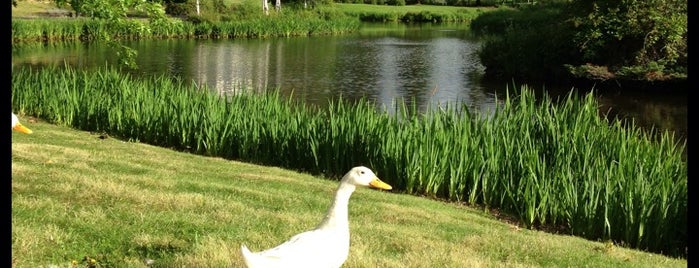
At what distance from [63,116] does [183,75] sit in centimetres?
1614

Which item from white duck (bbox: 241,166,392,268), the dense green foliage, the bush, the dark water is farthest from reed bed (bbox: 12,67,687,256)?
the bush

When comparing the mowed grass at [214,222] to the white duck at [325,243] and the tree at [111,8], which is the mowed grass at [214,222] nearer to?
the white duck at [325,243]

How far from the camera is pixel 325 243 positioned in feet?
16.5

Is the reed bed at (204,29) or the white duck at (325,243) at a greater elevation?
the reed bed at (204,29)

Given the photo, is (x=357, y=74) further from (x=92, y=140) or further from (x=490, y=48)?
(x=92, y=140)

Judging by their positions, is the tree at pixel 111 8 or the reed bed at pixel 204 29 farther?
the reed bed at pixel 204 29

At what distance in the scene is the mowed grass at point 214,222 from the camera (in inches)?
259

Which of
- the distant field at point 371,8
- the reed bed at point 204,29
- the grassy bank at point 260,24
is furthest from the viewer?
the distant field at point 371,8

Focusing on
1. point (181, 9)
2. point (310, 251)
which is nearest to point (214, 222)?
point (310, 251)

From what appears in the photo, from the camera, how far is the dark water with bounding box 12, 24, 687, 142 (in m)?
28.3

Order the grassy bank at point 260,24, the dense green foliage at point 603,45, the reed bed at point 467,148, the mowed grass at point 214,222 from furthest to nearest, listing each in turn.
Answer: the grassy bank at point 260,24 < the dense green foliage at point 603,45 < the reed bed at point 467,148 < the mowed grass at point 214,222

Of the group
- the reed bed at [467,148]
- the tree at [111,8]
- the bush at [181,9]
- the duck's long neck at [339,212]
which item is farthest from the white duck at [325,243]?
the bush at [181,9]

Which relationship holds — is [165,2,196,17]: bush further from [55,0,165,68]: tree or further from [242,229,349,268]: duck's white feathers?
[242,229,349,268]: duck's white feathers

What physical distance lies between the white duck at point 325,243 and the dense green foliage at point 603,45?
2884cm
